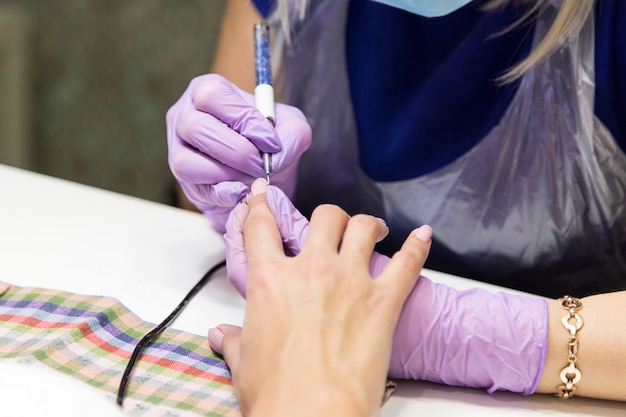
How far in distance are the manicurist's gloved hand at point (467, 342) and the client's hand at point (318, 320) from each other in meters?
0.04

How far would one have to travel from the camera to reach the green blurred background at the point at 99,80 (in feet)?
6.36

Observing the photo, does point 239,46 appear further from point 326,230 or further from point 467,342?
point 467,342

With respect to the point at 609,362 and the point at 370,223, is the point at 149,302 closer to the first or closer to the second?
the point at 370,223

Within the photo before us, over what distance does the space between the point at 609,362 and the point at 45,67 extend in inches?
70.7

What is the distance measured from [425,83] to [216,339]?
0.50m

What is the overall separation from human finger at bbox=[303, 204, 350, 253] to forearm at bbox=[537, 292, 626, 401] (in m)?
0.23

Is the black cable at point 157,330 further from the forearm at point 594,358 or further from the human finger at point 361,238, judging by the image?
the forearm at point 594,358

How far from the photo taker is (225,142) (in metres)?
0.81

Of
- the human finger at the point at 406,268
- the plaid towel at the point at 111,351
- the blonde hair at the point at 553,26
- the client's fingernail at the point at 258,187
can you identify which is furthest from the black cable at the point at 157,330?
the blonde hair at the point at 553,26

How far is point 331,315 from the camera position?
2.12ft

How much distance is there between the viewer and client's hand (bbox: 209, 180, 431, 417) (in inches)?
24.2

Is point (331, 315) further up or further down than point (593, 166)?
further down

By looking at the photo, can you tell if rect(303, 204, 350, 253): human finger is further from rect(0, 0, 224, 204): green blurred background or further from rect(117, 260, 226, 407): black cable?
rect(0, 0, 224, 204): green blurred background

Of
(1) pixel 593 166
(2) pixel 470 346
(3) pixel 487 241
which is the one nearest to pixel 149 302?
(2) pixel 470 346
